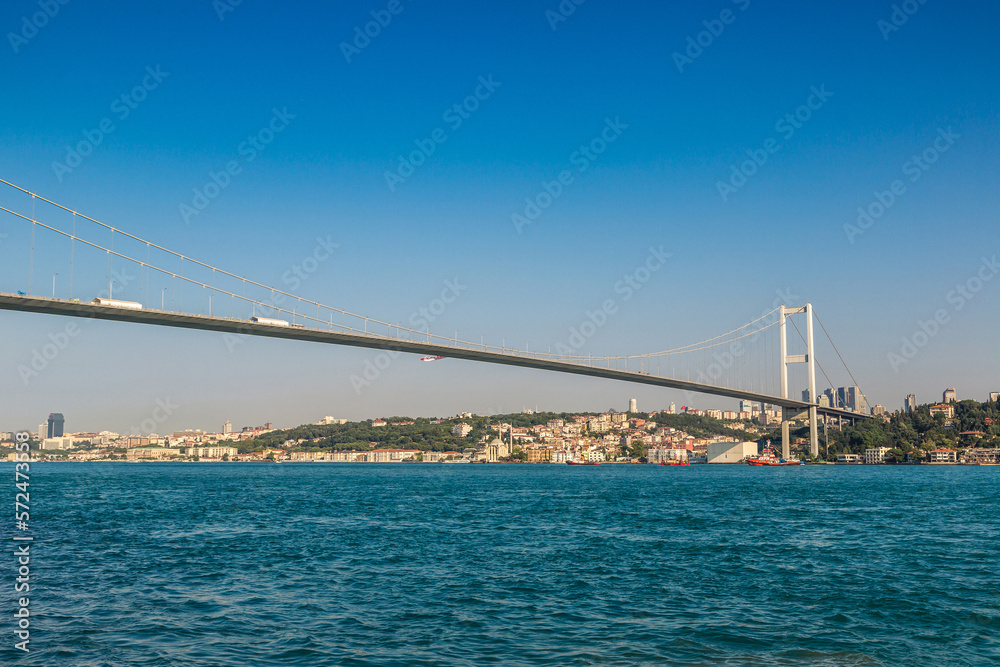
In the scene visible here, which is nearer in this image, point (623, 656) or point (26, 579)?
point (623, 656)

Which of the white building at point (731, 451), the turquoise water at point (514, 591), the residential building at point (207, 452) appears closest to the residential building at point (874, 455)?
the white building at point (731, 451)

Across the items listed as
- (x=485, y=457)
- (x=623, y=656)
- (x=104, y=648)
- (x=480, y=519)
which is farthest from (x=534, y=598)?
(x=485, y=457)

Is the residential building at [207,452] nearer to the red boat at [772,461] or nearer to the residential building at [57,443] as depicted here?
the residential building at [57,443]

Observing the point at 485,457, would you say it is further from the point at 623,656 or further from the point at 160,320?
the point at 623,656

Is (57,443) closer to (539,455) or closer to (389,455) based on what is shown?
(389,455)

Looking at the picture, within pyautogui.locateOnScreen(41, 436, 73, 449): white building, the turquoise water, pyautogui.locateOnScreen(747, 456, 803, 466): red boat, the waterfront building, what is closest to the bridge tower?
pyautogui.locateOnScreen(747, 456, 803, 466): red boat

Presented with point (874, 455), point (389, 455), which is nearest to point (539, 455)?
point (389, 455)
